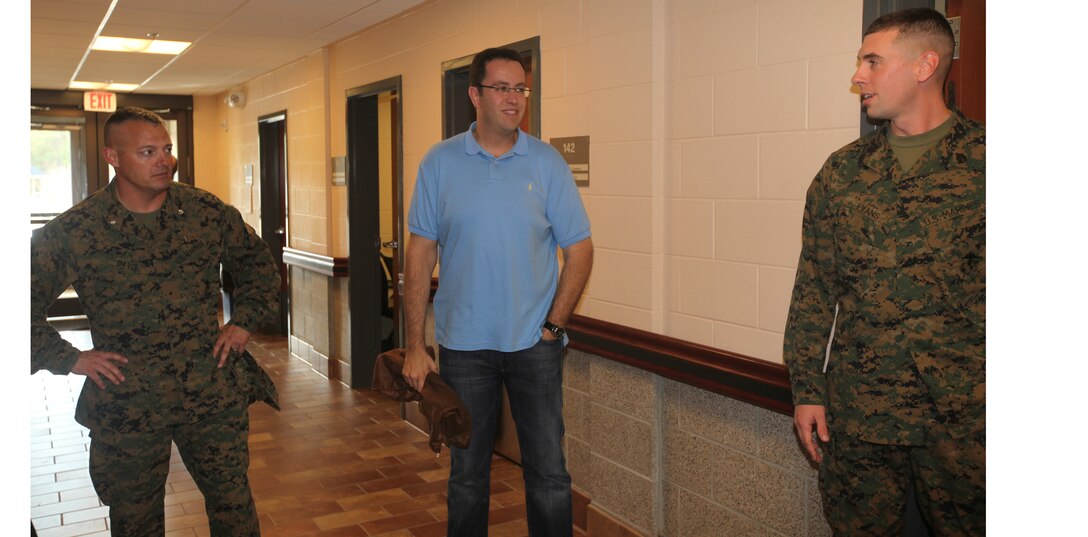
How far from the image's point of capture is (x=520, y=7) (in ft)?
14.9

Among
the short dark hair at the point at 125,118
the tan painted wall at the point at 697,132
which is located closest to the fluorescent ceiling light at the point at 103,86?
the tan painted wall at the point at 697,132

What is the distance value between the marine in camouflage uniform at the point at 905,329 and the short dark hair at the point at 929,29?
148mm

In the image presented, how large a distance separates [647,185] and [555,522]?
140cm

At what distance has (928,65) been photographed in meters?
2.09

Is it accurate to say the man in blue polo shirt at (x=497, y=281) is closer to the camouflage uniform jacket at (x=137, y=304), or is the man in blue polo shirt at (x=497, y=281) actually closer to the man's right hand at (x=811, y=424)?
the camouflage uniform jacket at (x=137, y=304)

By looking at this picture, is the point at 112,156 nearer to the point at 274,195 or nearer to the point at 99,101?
the point at 274,195

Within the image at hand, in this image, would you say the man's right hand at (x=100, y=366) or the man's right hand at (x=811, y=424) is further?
the man's right hand at (x=100, y=366)

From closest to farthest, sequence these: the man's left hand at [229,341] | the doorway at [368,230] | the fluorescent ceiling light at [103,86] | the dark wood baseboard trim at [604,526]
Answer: the man's left hand at [229,341] → the dark wood baseboard trim at [604,526] → the doorway at [368,230] → the fluorescent ceiling light at [103,86]

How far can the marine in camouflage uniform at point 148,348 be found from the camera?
2723 mm

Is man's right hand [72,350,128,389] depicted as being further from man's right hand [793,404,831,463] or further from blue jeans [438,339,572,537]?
man's right hand [793,404,831,463]

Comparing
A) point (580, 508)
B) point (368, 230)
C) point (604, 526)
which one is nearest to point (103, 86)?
point (368, 230)

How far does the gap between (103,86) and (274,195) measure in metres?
2.96

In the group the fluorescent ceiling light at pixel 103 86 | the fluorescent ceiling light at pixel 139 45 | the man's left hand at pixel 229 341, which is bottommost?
the man's left hand at pixel 229 341

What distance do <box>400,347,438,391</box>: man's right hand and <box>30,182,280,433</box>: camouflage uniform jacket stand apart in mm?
586
